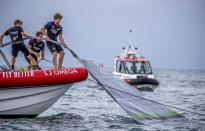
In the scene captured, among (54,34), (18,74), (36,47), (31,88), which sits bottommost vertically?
(31,88)

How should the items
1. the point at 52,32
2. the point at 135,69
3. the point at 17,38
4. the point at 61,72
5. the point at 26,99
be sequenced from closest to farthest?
the point at 61,72 → the point at 26,99 → the point at 52,32 → the point at 17,38 → the point at 135,69

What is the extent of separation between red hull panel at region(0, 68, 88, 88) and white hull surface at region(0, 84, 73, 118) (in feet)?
1.00

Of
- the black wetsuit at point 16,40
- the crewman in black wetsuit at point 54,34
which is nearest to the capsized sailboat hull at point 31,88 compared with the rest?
the crewman in black wetsuit at point 54,34

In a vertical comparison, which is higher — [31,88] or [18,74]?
[18,74]

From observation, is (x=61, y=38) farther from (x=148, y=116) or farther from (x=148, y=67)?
(x=148, y=67)

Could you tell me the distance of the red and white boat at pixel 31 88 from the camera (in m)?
8.22

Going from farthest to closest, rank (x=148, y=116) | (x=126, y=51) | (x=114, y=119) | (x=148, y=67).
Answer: (x=126, y=51) < (x=148, y=67) < (x=114, y=119) < (x=148, y=116)

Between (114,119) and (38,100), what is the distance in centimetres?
237

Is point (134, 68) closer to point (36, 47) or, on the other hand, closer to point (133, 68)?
point (133, 68)

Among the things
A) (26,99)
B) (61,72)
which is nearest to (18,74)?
(26,99)

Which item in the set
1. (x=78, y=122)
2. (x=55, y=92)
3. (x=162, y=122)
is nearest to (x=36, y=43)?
(x=55, y=92)

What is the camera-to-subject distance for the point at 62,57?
9.52 metres

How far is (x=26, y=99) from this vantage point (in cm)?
880

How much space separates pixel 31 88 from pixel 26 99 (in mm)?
405
